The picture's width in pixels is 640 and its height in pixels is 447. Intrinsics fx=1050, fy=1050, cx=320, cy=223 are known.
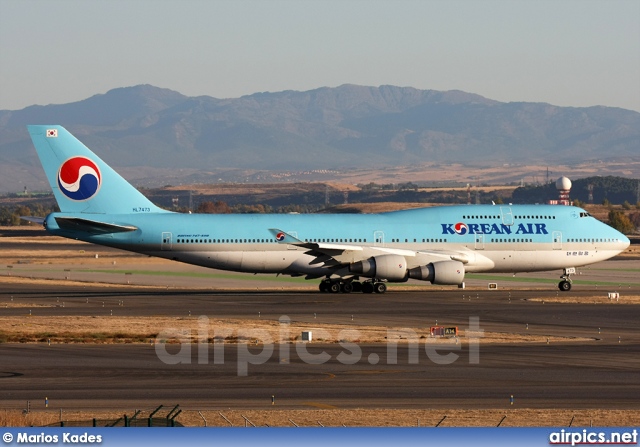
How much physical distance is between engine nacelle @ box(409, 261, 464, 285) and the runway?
8878 millimetres

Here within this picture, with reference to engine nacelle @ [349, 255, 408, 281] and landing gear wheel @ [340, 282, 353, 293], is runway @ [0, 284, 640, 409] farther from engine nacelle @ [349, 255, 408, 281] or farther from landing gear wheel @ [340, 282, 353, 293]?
landing gear wheel @ [340, 282, 353, 293]

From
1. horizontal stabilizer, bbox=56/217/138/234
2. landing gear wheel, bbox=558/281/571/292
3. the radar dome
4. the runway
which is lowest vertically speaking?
the runway

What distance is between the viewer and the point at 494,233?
63.4m

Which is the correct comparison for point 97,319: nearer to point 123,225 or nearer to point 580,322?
point 123,225

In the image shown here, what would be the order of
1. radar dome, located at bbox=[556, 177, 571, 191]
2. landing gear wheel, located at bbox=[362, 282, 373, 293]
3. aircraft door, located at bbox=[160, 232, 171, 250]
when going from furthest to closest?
radar dome, located at bbox=[556, 177, 571, 191], landing gear wheel, located at bbox=[362, 282, 373, 293], aircraft door, located at bbox=[160, 232, 171, 250]

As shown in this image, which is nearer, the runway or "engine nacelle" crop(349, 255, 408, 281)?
the runway

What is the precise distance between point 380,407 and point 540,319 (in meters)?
22.7

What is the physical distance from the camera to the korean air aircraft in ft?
196

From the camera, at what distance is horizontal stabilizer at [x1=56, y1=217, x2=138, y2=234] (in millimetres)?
57906

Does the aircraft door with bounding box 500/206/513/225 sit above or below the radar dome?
below

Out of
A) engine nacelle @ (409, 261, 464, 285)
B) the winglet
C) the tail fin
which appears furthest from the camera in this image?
the winglet

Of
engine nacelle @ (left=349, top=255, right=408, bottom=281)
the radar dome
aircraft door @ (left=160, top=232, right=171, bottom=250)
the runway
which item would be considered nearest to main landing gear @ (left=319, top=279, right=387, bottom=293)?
engine nacelle @ (left=349, top=255, right=408, bottom=281)

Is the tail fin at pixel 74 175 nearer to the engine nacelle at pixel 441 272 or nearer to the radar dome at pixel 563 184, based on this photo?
the engine nacelle at pixel 441 272

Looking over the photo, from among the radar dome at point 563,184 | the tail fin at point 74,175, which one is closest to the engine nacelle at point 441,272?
the tail fin at point 74,175
